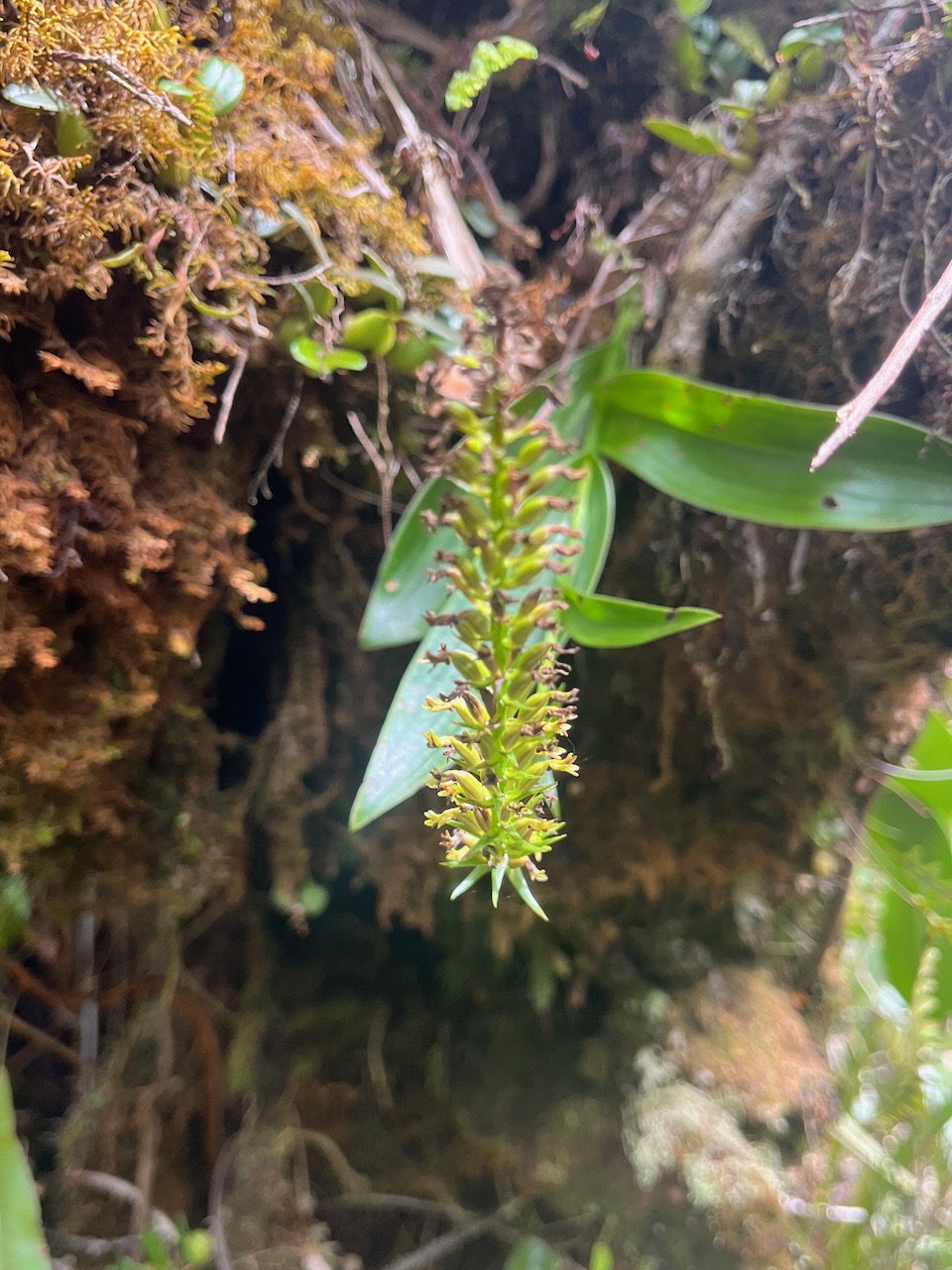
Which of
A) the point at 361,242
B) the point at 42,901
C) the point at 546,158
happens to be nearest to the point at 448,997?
the point at 42,901

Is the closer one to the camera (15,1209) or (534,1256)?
(15,1209)

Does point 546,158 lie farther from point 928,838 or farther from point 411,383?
point 928,838

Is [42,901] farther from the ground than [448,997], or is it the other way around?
[42,901]

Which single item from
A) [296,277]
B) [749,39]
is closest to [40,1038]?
[296,277]

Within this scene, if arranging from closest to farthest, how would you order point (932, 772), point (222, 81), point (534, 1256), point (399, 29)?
point (222, 81)
point (399, 29)
point (932, 772)
point (534, 1256)

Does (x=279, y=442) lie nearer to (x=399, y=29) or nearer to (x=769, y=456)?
(x=769, y=456)

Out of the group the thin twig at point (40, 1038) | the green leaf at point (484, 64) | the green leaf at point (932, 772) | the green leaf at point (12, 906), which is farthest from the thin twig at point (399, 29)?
the thin twig at point (40, 1038)
